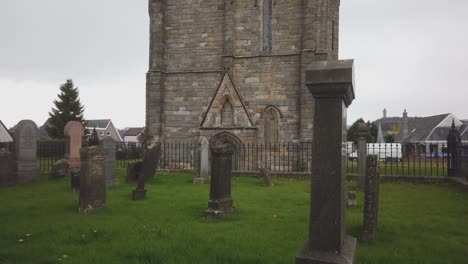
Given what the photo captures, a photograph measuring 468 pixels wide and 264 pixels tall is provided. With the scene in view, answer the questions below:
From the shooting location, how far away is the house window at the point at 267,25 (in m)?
18.7

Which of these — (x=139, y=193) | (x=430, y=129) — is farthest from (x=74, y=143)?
(x=430, y=129)

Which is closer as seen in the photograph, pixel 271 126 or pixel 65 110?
pixel 271 126

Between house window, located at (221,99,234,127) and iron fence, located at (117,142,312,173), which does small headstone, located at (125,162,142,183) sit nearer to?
iron fence, located at (117,142,312,173)

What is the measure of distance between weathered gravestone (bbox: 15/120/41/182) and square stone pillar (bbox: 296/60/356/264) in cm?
1312

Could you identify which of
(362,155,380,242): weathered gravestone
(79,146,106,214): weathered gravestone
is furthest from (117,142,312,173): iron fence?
(362,155,380,242): weathered gravestone

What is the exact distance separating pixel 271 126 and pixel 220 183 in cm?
1085

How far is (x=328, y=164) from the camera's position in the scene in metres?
3.27

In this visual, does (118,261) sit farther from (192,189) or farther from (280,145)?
(280,145)

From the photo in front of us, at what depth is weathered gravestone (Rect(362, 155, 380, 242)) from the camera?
5.75 metres

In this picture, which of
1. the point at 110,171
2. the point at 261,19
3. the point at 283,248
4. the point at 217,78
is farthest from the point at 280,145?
the point at 283,248

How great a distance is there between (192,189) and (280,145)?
728 cm

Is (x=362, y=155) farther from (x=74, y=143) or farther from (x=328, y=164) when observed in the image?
(x=74, y=143)

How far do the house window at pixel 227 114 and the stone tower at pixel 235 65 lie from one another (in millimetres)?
50

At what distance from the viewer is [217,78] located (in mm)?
19344
